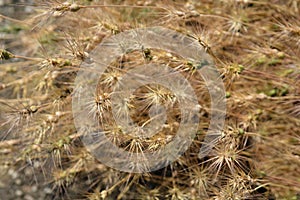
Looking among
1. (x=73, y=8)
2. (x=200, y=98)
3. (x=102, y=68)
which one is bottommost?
(x=200, y=98)

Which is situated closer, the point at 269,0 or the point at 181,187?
the point at 181,187

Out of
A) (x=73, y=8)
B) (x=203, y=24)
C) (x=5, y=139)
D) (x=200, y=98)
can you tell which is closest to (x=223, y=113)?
(x=200, y=98)

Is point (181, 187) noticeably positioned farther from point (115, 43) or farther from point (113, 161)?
point (115, 43)

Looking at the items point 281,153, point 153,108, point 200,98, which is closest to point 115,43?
point 153,108

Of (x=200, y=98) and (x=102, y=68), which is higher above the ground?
(x=102, y=68)

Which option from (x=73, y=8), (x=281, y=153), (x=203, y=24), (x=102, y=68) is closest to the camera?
(x=73, y=8)

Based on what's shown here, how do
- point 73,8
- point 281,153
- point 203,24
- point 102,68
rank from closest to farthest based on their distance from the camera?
point 73,8 < point 102,68 < point 281,153 < point 203,24
